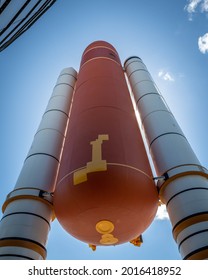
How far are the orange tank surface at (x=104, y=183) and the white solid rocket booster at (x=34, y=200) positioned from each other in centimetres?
35

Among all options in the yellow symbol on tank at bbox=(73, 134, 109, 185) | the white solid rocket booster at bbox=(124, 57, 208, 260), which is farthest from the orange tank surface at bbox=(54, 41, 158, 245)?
the white solid rocket booster at bbox=(124, 57, 208, 260)

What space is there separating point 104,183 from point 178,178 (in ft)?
4.18

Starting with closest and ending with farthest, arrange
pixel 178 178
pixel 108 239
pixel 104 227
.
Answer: pixel 104 227
pixel 108 239
pixel 178 178

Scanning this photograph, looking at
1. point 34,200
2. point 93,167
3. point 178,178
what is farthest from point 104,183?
point 34,200

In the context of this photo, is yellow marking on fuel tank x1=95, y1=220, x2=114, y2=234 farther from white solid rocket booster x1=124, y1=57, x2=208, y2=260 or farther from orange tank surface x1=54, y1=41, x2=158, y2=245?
white solid rocket booster x1=124, y1=57, x2=208, y2=260

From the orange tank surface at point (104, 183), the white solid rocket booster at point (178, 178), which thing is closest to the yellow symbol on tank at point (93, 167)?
the orange tank surface at point (104, 183)

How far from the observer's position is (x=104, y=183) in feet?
12.3

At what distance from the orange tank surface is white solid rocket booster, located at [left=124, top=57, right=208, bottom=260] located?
0.31 metres

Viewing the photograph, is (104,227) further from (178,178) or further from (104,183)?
(178,178)

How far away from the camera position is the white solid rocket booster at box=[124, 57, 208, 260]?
355cm

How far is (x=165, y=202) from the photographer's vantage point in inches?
167
